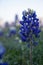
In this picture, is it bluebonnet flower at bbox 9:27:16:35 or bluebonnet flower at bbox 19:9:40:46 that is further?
bluebonnet flower at bbox 9:27:16:35

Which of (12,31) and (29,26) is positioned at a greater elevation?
(12,31)

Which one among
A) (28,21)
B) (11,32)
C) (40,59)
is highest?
(11,32)

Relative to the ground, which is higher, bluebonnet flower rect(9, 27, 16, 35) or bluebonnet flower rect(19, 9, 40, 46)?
bluebonnet flower rect(9, 27, 16, 35)

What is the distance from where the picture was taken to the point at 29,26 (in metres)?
2.73

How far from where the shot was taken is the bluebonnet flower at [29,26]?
2.71 m

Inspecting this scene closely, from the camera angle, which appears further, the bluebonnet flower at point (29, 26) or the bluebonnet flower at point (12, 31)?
the bluebonnet flower at point (12, 31)

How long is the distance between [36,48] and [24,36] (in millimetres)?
435

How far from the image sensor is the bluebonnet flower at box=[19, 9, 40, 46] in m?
2.71

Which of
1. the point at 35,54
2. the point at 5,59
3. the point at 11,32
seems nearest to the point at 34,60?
the point at 35,54

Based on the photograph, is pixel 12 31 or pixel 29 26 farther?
pixel 12 31

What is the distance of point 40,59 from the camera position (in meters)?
2.95

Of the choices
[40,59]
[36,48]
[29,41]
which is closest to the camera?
[29,41]

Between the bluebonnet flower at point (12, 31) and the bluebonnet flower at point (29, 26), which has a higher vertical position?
the bluebonnet flower at point (12, 31)

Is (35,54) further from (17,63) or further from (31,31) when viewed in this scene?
(31,31)
